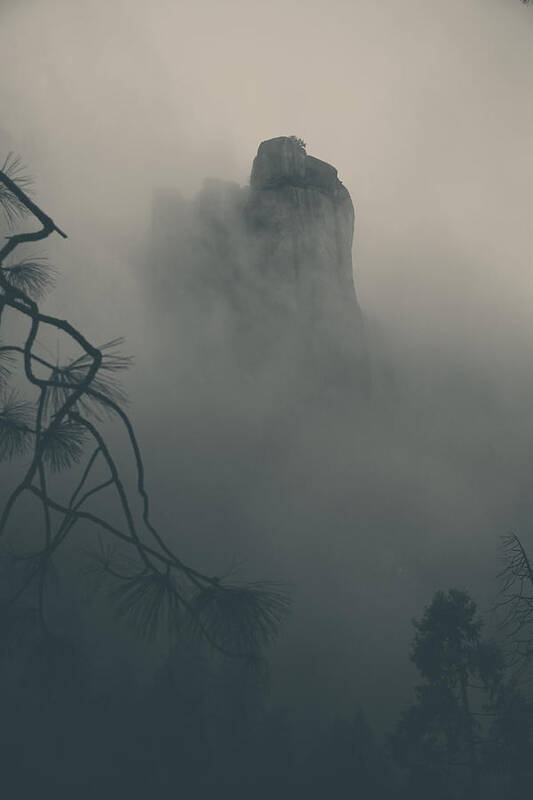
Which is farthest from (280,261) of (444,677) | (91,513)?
(91,513)

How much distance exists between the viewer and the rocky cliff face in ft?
212

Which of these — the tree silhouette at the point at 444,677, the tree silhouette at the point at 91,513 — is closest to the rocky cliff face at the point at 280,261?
the tree silhouette at the point at 444,677

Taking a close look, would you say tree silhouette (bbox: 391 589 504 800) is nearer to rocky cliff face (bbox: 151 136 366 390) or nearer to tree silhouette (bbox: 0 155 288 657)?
tree silhouette (bbox: 0 155 288 657)

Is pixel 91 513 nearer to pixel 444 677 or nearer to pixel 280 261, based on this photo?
pixel 444 677

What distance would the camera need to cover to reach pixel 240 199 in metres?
A: 72.5

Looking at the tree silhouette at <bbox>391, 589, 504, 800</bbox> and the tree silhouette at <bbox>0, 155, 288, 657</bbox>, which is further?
the tree silhouette at <bbox>391, 589, 504, 800</bbox>

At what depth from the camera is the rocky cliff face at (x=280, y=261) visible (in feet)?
212

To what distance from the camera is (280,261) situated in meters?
67.3

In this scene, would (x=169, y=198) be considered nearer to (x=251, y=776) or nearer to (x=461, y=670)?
(x=251, y=776)

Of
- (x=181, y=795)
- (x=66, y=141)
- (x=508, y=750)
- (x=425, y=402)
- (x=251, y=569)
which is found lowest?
(x=181, y=795)

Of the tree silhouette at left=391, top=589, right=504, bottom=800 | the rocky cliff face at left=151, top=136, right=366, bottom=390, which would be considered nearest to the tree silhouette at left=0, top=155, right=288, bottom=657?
the tree silhouette at left=391, top=589, right=504, bottom=800

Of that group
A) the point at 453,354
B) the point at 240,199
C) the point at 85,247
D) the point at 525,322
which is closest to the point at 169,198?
the point at 240,199

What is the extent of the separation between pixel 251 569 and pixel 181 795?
37.4 m

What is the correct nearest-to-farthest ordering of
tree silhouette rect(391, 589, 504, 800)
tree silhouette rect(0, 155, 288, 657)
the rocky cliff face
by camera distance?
tree silhouette rect(0, 155, 288, 657) < tree silhouette rect(391, 589, 504, 800) < the rocky cliff face
